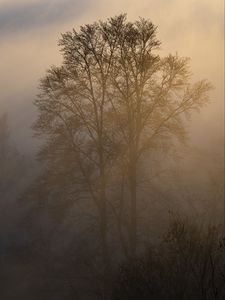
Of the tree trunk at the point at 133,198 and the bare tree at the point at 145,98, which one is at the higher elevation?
the bare tree at the point at 145,98

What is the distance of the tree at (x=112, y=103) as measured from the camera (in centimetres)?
1941

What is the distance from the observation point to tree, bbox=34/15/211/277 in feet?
63.7

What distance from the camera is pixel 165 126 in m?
20.0

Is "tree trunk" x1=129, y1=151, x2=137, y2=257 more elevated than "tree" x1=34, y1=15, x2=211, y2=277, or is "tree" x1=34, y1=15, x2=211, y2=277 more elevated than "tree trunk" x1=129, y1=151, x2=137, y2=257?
"tree" x1=34, y1=15, x2=211, y2=277

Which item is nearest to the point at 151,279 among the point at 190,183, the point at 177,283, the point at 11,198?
the point at 177,283

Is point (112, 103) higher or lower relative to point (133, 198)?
higher

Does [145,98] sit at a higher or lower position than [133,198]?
higher

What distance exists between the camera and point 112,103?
19984 millimetres

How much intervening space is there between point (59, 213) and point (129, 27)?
7.08m

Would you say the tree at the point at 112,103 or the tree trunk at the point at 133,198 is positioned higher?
the tree at the point at 112,103

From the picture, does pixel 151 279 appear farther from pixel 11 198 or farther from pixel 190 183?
pixel 11 198

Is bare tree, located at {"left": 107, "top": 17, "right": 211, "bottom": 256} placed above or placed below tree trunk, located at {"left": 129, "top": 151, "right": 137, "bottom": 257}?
above

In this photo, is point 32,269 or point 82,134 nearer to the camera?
point 82,134

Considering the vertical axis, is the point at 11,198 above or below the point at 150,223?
above
